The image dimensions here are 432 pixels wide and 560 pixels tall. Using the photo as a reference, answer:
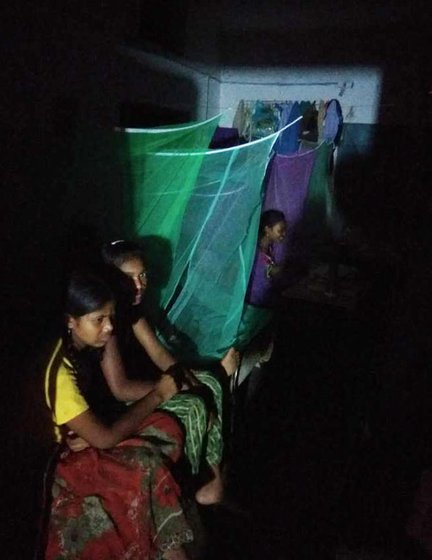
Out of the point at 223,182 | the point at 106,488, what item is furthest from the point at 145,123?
the point at 106,488

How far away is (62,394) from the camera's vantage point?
5.32ft

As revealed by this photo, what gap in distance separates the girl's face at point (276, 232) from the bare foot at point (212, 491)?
195 centimetres

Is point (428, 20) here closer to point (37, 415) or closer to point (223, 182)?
point (223, 182)

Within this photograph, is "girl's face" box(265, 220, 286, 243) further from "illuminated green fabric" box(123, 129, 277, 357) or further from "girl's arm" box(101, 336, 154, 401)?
"girl's arm" box(101, 336, 154, 401)

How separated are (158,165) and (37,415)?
4.07 ft

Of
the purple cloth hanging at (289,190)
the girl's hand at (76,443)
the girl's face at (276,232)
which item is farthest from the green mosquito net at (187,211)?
the purple cloth hanging at (289,190)

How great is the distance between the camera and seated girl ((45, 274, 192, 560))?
1.60 meters

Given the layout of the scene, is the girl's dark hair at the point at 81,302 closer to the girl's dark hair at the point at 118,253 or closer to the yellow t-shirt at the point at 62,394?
the yellow t-shirt at the point at 62,394

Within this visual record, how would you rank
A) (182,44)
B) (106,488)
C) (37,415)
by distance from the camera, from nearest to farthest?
(106,488) → (37,415) → (182,44)

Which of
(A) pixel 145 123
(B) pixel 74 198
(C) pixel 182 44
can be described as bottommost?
(B) pixel 74 198

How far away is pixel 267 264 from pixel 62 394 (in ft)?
7.51

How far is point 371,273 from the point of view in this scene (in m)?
4.78

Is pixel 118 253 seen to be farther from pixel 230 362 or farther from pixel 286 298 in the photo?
pixel 286 298

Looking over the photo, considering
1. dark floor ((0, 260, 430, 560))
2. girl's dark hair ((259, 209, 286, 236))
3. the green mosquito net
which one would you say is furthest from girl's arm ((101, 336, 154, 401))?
girl's dark hair ((259, 209, 286, 236))
